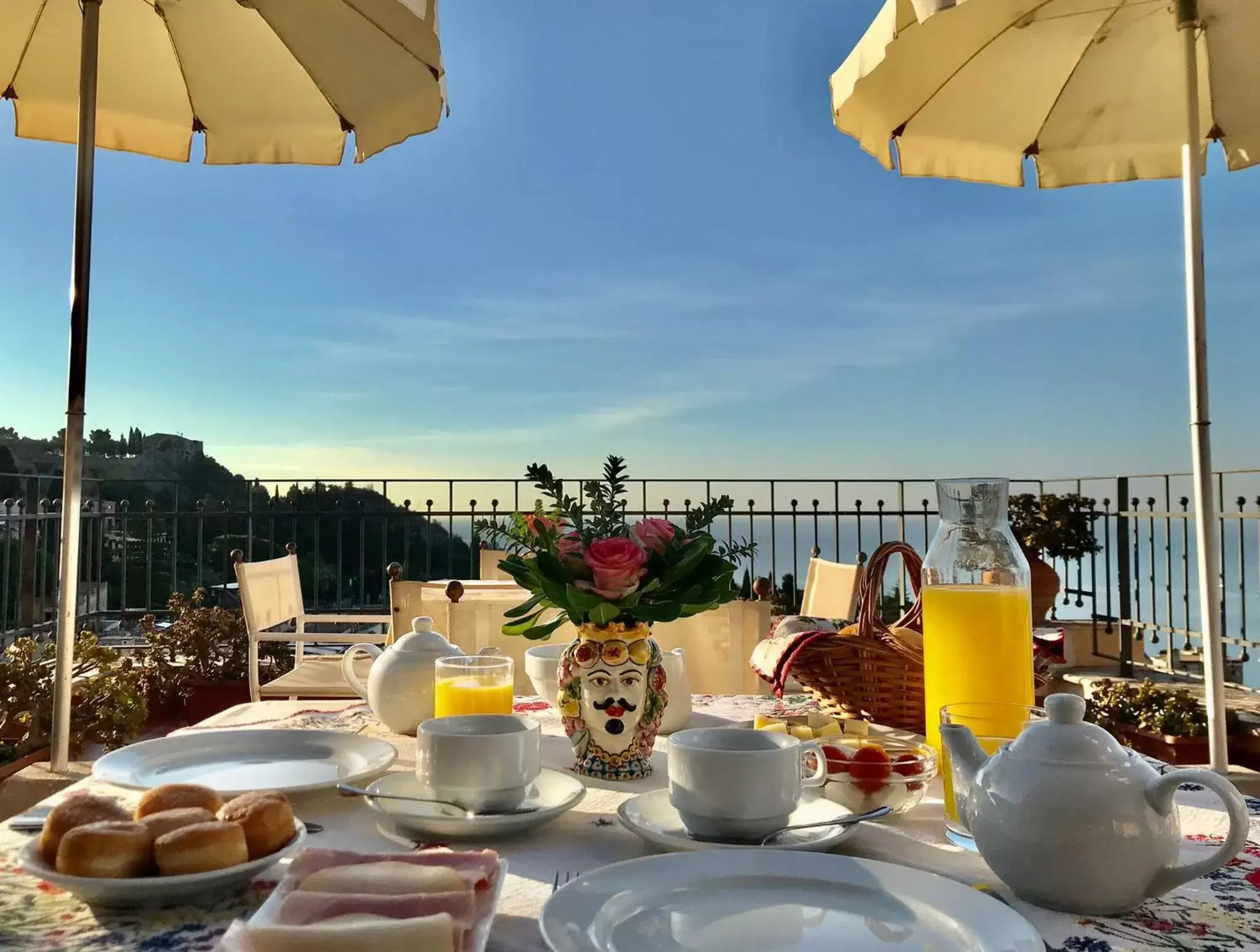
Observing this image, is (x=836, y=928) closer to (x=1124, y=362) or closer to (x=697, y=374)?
(x=697, y=374)

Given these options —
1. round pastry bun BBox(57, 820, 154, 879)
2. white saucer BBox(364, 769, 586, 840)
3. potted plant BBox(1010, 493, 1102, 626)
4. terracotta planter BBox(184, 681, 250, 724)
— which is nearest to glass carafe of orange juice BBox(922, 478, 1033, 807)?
white saucer BBox(364, 769, 586, 840)

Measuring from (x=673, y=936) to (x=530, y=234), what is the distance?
10091 mm

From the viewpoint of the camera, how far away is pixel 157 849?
0.70 metres

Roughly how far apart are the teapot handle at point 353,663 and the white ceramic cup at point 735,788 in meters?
0.78

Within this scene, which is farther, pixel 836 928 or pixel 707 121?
pixel 707 121

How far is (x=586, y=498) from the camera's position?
1.20 meters

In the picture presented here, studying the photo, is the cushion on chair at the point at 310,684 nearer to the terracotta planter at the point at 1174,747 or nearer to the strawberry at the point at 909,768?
the strawberry at the point at 909,768

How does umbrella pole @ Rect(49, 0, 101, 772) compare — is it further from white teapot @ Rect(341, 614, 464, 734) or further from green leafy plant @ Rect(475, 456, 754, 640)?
green leafy plant @ Rect(475, 456, 754, 640)

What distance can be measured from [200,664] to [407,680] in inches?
157

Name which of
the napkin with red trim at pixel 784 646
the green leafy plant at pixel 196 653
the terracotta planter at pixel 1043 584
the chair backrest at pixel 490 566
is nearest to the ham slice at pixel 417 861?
the napkin with red trim at pixel 784 646

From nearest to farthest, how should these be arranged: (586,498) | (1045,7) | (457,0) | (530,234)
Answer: (586,498) → (1045,7) → (457,0) → (530,234)

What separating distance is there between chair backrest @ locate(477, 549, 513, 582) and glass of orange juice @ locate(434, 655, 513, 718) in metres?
3.29

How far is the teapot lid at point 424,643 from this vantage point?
137cm

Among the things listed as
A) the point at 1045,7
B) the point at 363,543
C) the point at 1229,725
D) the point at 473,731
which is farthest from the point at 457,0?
the point at 363,543
